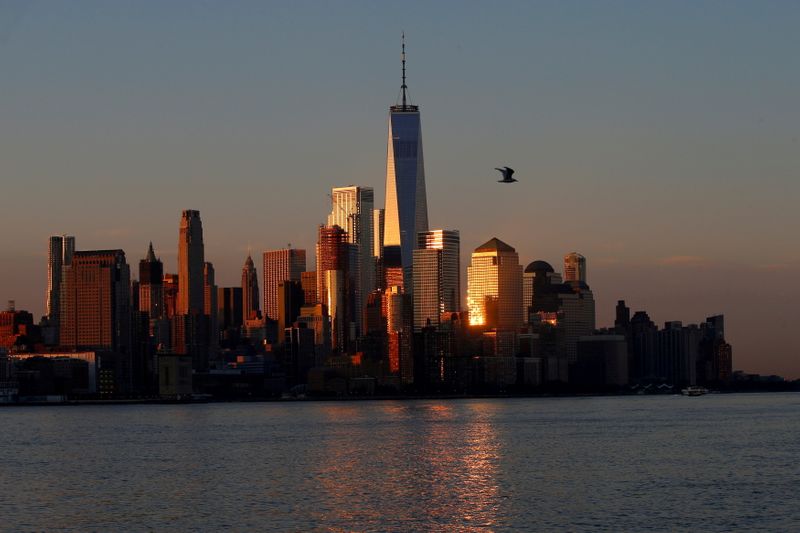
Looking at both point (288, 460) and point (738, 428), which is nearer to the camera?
point (288, 460)

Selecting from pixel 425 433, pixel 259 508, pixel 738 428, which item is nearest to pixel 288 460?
pixel 259 508

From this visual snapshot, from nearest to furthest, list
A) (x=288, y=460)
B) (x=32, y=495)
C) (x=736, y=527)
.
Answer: (x=736, y=527) → (x=32, y=495) → (x=288, y=460)

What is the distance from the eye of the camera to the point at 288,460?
378ft

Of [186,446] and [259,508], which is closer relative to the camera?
[259,508]

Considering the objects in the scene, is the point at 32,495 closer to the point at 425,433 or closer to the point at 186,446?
the point at 186,446

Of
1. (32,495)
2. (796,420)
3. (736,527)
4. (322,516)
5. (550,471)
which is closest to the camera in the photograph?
(736,527)

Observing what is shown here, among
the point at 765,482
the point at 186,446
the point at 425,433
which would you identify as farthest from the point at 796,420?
the point at 765,482

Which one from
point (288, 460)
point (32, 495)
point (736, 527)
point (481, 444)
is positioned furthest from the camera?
point (481, 444)

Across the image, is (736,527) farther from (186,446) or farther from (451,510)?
(186,446)

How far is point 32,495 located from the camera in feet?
297

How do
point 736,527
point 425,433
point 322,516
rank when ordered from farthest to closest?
point 425,433 → point 322,516 → point 736,527

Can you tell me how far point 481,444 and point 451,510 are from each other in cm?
5607

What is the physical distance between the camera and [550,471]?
101062 mm

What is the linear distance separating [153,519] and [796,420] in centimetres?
13680
